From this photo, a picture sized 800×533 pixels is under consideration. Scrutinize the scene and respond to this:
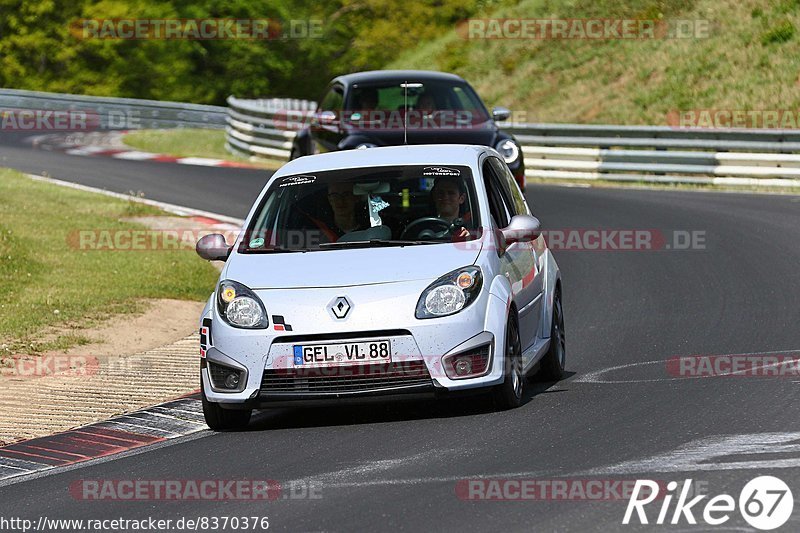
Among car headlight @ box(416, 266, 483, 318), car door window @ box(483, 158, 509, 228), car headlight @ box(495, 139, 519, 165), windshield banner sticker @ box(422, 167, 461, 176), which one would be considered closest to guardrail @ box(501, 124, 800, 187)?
car headlight @ box(495, 139, 519, 165)

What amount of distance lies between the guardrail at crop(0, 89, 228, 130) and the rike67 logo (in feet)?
115

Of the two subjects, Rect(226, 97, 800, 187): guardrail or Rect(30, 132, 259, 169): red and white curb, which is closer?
Rect(226, 97, 800, 187): guardrail

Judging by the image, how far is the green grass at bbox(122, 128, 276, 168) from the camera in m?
34.8

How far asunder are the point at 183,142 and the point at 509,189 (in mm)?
27708

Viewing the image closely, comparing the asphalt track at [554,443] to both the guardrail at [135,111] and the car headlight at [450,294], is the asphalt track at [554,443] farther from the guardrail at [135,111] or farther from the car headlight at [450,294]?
the guardrail at [135,111]

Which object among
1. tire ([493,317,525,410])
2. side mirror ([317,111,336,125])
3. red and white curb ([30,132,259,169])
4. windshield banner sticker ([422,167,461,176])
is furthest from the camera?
red and white curb ([30,132,259,169])

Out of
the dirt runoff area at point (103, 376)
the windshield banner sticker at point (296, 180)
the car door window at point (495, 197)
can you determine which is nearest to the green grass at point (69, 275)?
the dirt runoff area at point (103, 376)

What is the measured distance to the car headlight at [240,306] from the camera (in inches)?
344

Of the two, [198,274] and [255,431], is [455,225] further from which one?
[198,274]

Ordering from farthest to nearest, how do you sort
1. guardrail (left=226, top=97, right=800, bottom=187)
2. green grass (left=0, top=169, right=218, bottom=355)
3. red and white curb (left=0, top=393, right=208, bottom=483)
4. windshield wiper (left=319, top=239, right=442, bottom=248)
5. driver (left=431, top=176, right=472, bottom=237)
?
guardrail (left=226, top=97, right=800, bottom=187) < green grass (left=0, top=169, right=218, bottom=355) < driver (left=431, top=176, right=472, bottom=237) < windshield wiper (left=319, top=239, right=442, bottom=248) < red and white curb (left=0, top=393, right=208, bottom=483)

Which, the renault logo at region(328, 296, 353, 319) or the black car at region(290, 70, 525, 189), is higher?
the renault logo at region(328, 296, 353, 319)

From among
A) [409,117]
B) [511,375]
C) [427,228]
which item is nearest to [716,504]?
[511,375]

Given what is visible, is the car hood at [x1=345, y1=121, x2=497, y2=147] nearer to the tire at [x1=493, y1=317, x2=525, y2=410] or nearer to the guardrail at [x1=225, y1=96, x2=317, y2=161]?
the tire at [x1=493, y1=317, x2=525, y2=410]

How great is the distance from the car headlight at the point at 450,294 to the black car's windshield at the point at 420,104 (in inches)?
386
